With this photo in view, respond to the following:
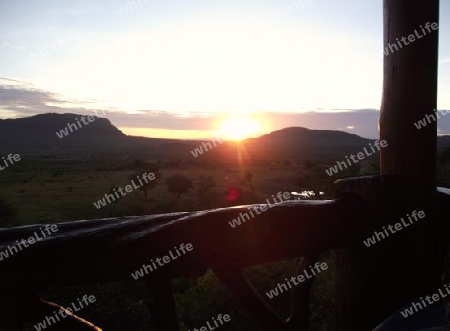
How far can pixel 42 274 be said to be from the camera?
122cm

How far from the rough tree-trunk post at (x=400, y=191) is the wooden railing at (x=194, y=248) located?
18 mm

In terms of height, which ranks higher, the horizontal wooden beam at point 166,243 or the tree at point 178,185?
the horizontal wooden beam at point 166,243

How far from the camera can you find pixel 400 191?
176cm

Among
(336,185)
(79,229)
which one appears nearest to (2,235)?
(79,229)

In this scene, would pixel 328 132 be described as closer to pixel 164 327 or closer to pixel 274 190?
pixel 274 190

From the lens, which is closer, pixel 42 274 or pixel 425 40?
pixel 42 274

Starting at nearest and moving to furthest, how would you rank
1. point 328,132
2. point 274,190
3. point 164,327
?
point 164,327 → point 274,190 → point 328,132

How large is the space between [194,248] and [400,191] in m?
0.92

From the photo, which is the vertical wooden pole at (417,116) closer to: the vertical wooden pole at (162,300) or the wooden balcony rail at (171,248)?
the wooden balcony rail at (171,248)

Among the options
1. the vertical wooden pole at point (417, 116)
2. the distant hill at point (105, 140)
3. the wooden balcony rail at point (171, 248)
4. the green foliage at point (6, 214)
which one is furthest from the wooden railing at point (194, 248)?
the distant hill at point (105, 140)

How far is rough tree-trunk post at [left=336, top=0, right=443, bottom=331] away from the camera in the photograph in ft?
5.74

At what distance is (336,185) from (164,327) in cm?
93

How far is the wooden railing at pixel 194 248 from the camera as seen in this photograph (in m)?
→ 1.23

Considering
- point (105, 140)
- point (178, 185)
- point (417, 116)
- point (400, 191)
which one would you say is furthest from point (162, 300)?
point (105, 140)
